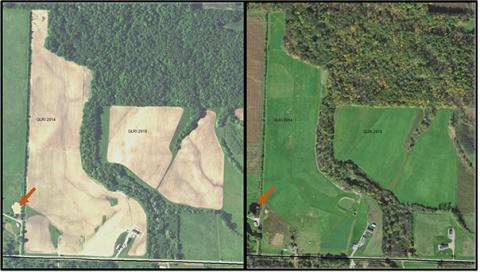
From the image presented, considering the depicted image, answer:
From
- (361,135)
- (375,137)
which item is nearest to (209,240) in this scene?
(361,135)

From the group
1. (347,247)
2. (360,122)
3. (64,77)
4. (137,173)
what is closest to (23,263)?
(137,173)

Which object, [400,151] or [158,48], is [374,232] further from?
[158,48]

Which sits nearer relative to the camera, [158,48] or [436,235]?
[436,235]

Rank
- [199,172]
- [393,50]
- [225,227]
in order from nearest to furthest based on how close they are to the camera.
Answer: [393,50] → [225,227] → [199,172]

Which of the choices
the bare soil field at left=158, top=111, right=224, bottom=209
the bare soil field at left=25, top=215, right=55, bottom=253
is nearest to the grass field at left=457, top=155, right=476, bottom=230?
the bare soil field at left=158, top=111, right=224, bottom=209

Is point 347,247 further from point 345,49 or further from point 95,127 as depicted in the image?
point 95,127

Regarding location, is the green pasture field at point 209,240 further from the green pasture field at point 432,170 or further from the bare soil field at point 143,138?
the green pasture field at point 432,170
